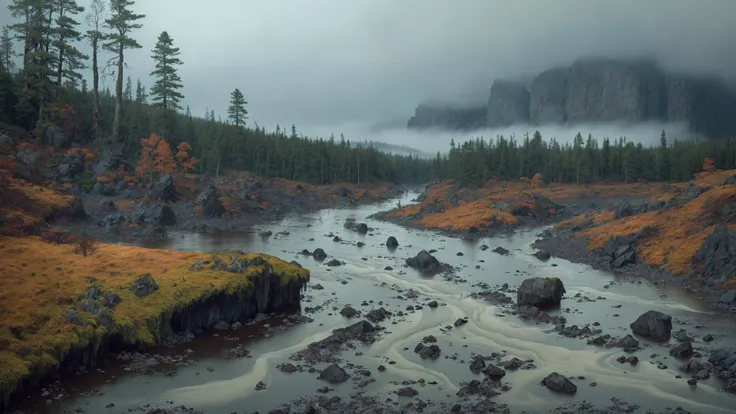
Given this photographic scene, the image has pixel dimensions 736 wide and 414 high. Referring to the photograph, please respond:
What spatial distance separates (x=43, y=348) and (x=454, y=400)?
2412cm

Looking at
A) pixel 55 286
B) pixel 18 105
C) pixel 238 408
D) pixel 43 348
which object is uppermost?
pixel 18 105

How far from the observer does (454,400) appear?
30.9m

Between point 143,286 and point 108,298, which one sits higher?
point 143,286

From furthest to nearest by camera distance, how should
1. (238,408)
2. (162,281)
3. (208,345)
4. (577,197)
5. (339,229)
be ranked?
(577,197), (339,229), (162,281), (208,345), (238,408)

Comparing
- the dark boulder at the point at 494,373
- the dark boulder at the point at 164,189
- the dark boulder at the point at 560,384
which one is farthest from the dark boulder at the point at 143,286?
the dark boulder at the point at 164,189

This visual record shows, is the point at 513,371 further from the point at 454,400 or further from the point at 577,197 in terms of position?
the point at 577,197

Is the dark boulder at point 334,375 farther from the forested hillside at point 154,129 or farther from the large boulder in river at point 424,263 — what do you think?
the forested hillside at point 154,129

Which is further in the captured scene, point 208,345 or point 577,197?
point 577,197

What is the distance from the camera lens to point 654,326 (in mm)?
42375

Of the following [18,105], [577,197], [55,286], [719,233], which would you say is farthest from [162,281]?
[577,197]

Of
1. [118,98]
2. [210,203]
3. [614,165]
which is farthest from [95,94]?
[614,165]

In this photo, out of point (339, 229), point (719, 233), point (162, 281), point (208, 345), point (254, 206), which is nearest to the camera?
point (208, 345)

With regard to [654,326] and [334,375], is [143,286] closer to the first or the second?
[334,375]

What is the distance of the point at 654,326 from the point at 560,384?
48.4 ft
